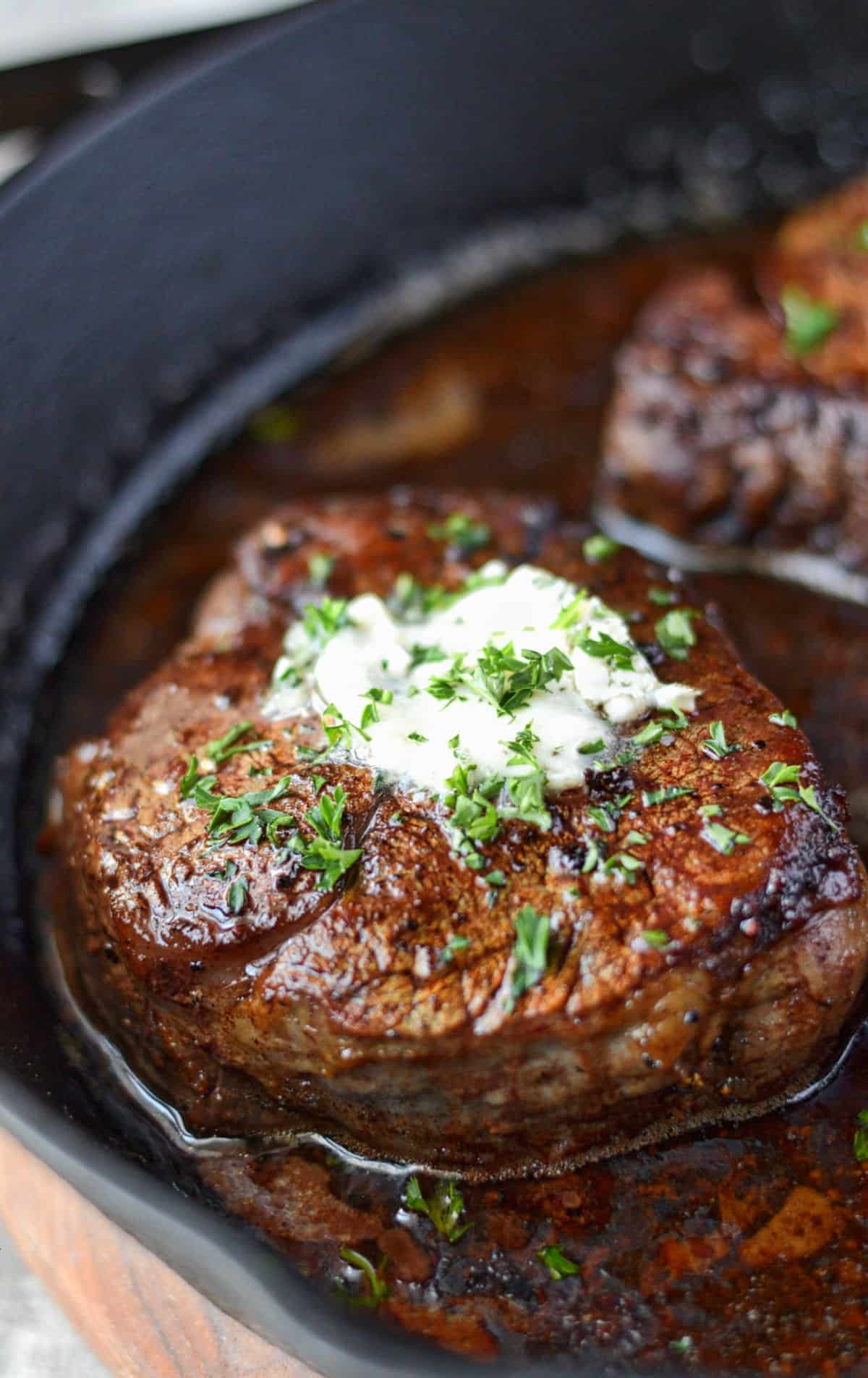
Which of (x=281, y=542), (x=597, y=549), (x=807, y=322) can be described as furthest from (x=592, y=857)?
(x=807, y=322)

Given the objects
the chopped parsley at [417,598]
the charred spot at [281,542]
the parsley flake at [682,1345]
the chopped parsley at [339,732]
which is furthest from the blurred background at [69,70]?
the parsley flake at [682,1345]

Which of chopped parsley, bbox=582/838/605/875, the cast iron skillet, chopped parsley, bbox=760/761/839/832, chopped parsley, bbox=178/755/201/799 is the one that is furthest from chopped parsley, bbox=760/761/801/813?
the cast iron skillet

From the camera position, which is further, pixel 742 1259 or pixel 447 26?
pixel 447 26

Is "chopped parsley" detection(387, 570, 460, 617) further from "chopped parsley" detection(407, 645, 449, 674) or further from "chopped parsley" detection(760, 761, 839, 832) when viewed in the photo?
"chopped parsley" detection(760, 761, 839, 832)

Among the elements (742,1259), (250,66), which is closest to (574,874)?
(742,1259)

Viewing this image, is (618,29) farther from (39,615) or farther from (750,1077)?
(750,1077)

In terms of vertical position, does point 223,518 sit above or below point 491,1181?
above
